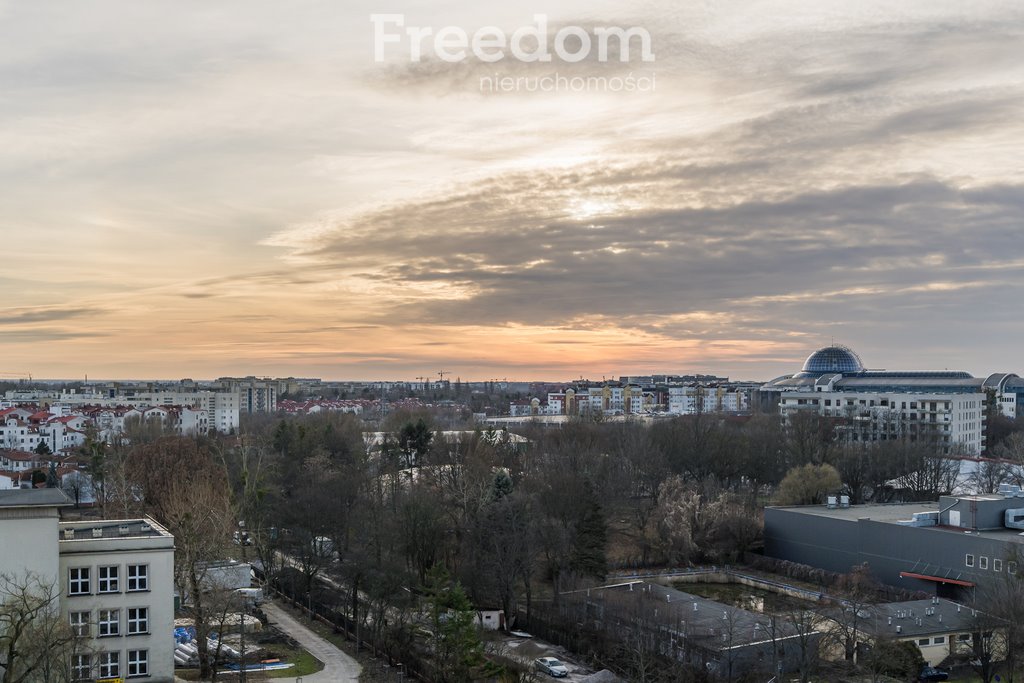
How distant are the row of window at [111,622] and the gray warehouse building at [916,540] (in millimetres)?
22543

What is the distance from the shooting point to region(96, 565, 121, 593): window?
21281 millimetres

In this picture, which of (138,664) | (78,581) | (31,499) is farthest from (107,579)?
(31,499)

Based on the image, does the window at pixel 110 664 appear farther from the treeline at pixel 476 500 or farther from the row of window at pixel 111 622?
the treeline at pixel 476 500

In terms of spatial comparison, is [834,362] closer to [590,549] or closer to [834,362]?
[834,362]

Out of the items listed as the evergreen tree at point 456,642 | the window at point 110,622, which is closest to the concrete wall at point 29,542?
the window at point 110,622

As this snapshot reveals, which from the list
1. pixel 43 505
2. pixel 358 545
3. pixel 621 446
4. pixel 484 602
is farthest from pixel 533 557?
pixel 621 446

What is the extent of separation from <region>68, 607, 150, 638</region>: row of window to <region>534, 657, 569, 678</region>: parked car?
9.89m

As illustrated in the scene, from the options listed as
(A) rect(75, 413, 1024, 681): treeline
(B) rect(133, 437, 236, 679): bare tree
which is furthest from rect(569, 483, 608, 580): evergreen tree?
(B) rect(133, 437, 236, 679): bare tree

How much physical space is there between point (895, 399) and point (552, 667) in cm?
6055

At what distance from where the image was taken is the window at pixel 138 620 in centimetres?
2155

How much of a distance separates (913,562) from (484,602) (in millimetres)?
15021

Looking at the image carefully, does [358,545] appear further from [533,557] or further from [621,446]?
[621,446]

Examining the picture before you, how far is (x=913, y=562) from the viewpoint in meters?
33.1

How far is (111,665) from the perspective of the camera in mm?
21344
